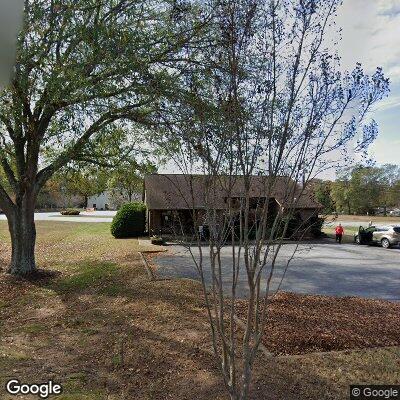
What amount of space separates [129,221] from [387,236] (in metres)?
17.7

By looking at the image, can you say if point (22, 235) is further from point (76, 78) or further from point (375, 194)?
point (375, 194)

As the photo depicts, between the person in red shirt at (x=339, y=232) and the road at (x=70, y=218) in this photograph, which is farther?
the road at (x=70, y=218)

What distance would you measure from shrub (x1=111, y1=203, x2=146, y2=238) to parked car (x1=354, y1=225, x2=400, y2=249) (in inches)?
623

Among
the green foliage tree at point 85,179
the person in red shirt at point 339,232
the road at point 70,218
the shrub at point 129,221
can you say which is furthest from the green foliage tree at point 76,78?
the road at point 70,218

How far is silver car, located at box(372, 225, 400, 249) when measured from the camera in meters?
23.8

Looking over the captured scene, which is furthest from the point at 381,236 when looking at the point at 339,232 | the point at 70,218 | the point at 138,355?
the point at 70,218

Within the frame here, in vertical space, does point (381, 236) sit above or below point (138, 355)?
above

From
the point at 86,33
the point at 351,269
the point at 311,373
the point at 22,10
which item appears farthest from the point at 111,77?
the point at 351,269

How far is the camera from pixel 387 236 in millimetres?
24172

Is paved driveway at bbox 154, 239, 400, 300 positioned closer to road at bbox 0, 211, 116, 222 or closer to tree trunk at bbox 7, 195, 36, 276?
tree trunk at bbox 7, 195, 36, 276

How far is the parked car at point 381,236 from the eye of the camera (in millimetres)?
23859

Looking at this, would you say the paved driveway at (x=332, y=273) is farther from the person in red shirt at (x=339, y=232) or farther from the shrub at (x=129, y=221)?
the shrub at (x=129, y=221)

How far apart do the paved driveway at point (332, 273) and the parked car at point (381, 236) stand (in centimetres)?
326

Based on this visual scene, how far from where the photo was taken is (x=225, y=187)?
357 centimetres
